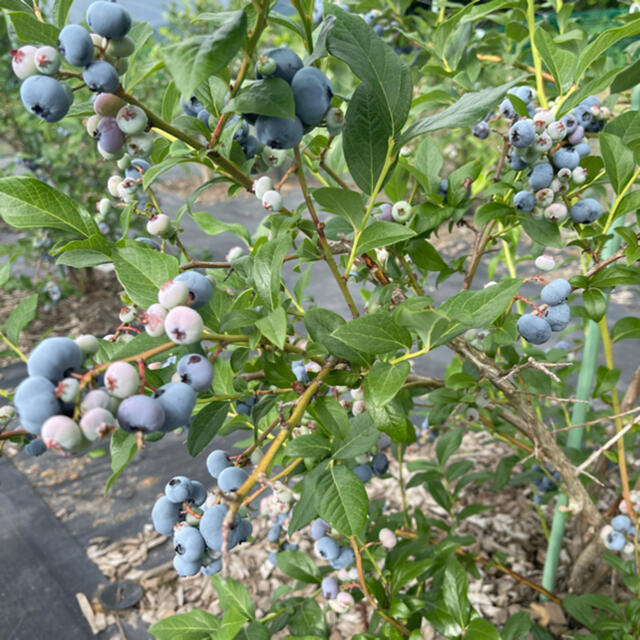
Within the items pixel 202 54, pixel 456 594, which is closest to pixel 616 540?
pixel 456 594

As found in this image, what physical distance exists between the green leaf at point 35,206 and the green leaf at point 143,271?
10 centimetres

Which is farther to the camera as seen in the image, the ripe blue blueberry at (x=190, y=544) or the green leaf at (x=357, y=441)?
the green leaf at (x=357, y=441)

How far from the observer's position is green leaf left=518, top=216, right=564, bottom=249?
2.48 ft

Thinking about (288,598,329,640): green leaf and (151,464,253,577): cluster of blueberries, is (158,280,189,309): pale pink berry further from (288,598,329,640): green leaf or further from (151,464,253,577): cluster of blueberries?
(288,598,329,640): green leaf

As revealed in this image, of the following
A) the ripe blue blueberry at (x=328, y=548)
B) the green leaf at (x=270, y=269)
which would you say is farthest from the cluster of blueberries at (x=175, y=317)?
the ripe blue blueberry at (x=328, y=548)

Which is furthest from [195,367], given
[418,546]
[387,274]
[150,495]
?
[150,495]

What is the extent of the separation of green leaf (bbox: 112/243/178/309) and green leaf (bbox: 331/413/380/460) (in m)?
0.33

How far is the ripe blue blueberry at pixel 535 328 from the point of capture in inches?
27.0

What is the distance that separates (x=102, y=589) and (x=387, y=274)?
1.54 m

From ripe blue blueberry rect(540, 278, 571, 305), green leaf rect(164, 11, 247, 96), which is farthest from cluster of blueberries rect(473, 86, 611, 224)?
green leaf rect(164, 11, 247, 96)

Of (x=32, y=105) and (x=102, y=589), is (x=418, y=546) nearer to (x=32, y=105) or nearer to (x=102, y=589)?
(x=32, y=105)

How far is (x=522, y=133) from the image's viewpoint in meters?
0.66

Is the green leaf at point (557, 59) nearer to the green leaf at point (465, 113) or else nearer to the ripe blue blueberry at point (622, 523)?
the green leaf at point (465, 113)

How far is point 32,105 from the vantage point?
1.44ft
